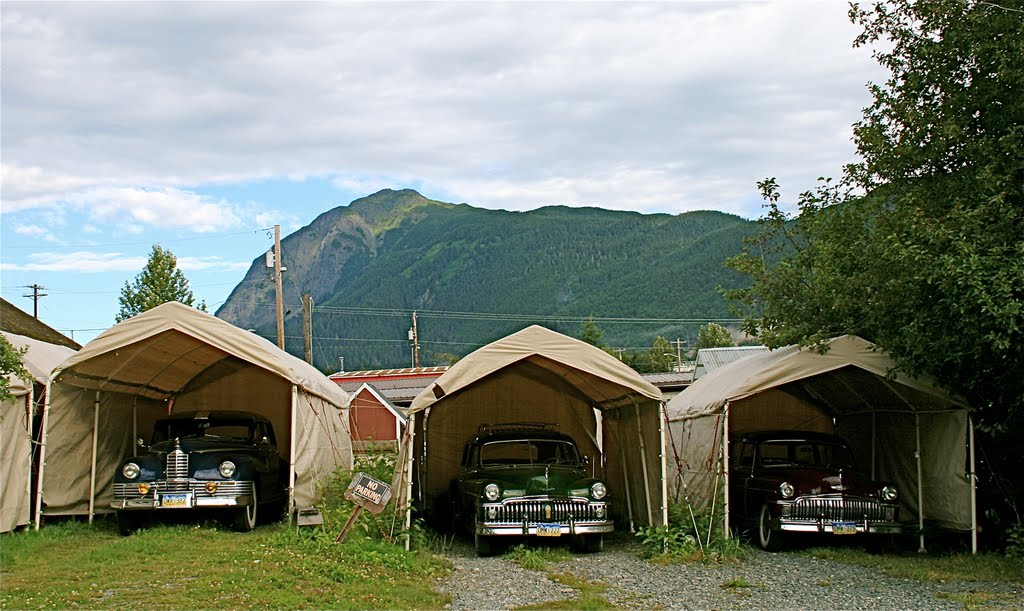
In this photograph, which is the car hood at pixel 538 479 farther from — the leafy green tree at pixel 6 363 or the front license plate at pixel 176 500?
the leafy green tree at pixel 6 363


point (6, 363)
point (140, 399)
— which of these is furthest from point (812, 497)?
point (140, 399)

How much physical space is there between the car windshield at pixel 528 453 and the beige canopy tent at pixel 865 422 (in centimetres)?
155

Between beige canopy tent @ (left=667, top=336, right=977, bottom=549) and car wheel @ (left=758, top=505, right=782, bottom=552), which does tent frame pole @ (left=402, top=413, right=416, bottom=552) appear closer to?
beige canopy tent @ (left=667, top=336, right=977, bottom=549)

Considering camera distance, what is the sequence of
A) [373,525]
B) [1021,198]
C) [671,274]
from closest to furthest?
[1021,198] < [373,525] < [671,274]

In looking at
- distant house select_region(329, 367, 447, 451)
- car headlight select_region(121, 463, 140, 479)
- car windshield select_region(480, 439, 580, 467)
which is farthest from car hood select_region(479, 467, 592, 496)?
distant house select_region(329, 367, 447, 451)

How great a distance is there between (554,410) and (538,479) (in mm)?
6350

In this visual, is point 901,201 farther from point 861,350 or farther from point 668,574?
point 668,574

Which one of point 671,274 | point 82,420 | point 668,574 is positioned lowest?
point 668,574

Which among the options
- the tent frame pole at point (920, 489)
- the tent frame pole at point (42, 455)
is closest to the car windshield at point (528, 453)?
the tent frame pole at point (920, 489)

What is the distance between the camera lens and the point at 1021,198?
11.2 metres

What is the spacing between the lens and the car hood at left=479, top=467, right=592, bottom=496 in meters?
12.8

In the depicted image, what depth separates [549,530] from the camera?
12.6m

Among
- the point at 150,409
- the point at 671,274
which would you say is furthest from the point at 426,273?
the point at 150,409

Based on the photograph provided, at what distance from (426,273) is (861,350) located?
537 ft
